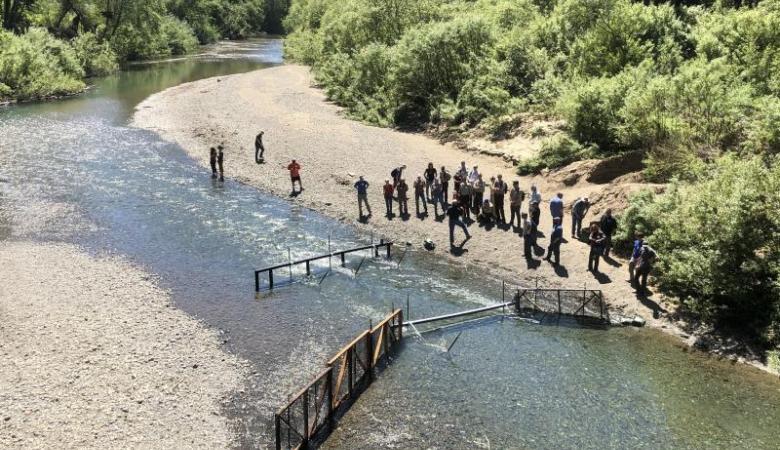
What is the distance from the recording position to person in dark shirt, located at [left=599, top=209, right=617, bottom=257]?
22609 millimetres

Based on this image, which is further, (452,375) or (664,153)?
(664,153)

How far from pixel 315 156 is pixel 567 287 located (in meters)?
19.3

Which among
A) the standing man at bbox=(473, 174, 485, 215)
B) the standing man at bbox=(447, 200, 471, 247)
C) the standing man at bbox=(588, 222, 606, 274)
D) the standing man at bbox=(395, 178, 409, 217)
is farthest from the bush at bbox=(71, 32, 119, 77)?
the standing man at bbox=(588, 222, 606, 274)

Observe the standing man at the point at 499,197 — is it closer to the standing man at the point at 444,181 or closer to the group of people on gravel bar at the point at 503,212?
the group of people on gravel bar at the point at 503,212

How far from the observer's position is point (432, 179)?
2858 cm

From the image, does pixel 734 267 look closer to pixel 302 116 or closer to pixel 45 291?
pixel 45 291

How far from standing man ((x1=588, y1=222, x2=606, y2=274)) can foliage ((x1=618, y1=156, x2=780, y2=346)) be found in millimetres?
1909

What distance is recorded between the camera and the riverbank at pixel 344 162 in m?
22.5

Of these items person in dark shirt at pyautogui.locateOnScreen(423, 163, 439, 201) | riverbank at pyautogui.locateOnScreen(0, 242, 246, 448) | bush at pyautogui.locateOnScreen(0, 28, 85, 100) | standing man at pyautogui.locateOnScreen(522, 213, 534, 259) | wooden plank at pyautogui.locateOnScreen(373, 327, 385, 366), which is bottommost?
riverbank at pyautogui.locateOnScreen(0, 242, 246, 448)

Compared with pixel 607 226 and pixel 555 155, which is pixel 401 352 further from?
pixel 555 155

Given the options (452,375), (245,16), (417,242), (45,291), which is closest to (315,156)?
(417,242)

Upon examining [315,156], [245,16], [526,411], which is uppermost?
[245,16]

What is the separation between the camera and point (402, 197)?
27859 millimetres

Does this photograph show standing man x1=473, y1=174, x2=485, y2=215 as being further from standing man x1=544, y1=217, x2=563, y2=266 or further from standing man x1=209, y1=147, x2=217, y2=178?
standing man x1=209, y1=147, x2=217, y2=178
